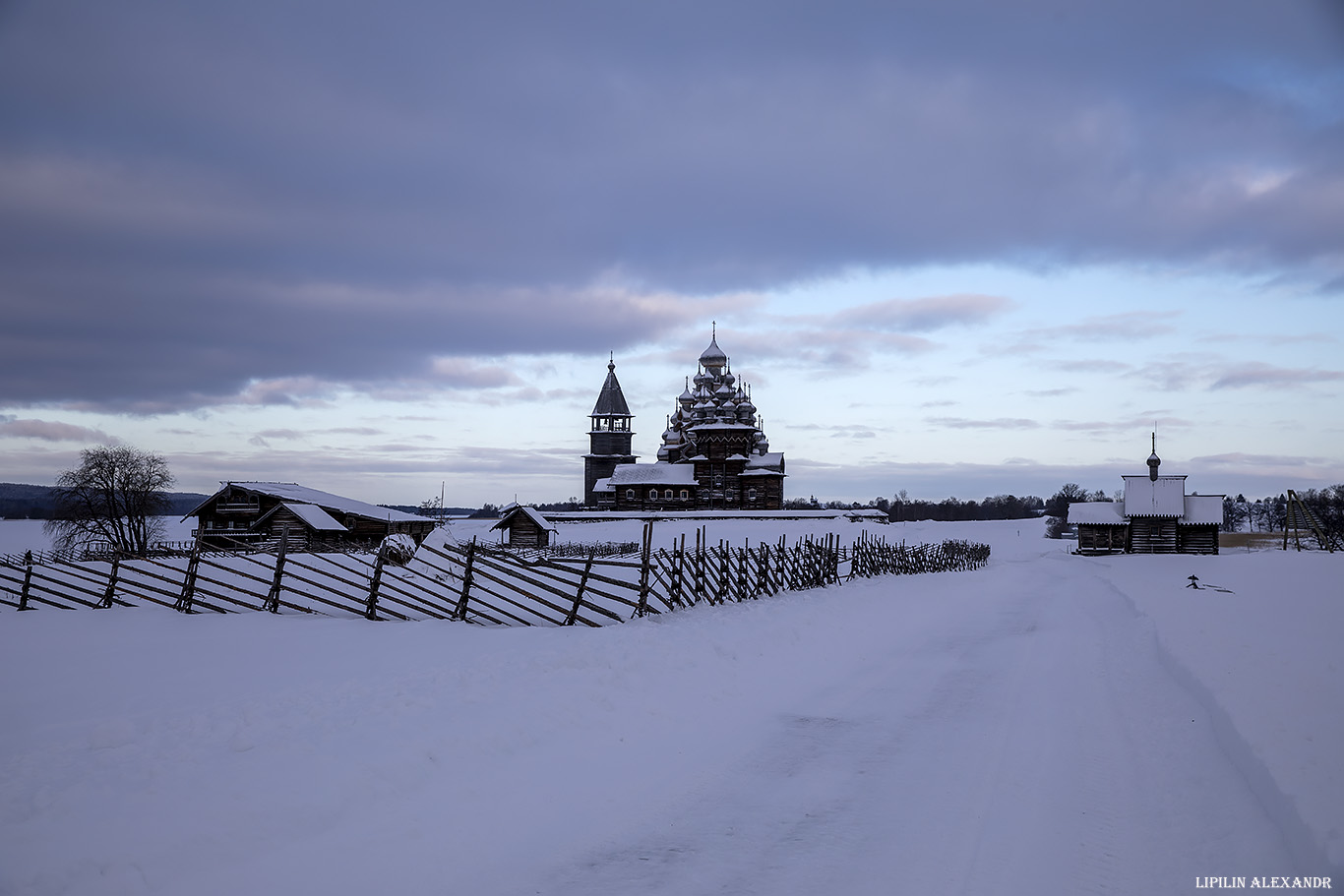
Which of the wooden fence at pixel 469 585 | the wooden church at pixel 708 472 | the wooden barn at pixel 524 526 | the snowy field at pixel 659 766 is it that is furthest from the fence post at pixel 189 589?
the wooden church at pixel 708 472

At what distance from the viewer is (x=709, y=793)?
6750 mm

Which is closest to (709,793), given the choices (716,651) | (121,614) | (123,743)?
(123,743)

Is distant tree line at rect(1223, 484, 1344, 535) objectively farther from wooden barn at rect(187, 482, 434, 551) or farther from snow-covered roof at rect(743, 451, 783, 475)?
wooden barn at rect(187, 482, 434, 551)

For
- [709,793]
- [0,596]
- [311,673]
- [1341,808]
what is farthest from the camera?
[0,596]

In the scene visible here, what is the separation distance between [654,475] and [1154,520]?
1648 inches

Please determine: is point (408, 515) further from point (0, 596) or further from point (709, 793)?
point (709, 793)

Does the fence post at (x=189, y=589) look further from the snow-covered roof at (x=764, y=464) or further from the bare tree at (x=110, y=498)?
the snow-covered roof at (x=764, y=464)

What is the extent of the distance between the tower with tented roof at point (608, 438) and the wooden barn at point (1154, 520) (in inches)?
1900

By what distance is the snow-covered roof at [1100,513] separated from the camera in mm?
60688

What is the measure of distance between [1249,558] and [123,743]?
57341 mm

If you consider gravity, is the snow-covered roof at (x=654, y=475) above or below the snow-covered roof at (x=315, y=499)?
above

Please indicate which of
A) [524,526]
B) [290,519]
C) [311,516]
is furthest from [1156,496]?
[290,519]

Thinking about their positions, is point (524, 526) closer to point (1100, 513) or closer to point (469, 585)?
point (469, 585)

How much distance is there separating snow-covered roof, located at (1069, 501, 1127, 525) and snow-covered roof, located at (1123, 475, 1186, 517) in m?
0.94
